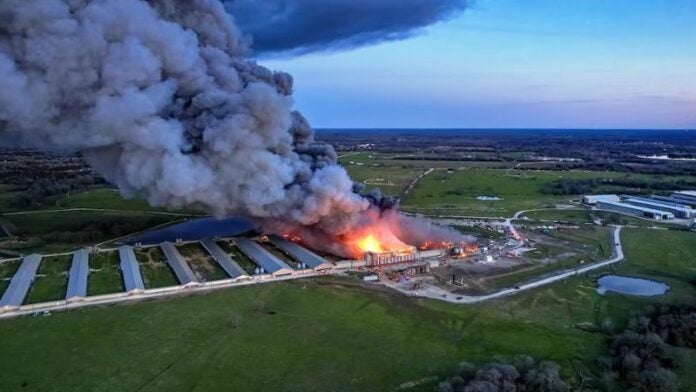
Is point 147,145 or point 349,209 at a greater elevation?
point 147,145

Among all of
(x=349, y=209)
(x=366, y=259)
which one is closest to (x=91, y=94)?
(x=349, y=209)

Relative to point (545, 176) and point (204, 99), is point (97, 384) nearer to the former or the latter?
point (204, 99)

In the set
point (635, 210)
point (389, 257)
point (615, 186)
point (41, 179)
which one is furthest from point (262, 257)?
point (615, 186)

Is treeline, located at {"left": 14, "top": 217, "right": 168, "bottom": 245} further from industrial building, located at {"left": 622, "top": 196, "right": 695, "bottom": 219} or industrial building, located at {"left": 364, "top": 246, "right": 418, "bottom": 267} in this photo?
industrial building, located at {"left": 622, "top": 196, "right": 695, "bottom": 219}

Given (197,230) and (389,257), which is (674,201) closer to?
(389,257)

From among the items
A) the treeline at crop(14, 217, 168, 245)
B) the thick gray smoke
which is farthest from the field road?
the treeline at crop(14, 217, 168, 245)

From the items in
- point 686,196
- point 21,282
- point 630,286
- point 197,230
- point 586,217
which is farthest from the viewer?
point 686,196
